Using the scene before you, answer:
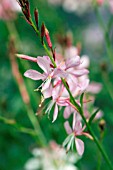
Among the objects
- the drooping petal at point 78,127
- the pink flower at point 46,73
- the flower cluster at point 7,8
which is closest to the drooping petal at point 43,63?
the pink flower at point 46,73

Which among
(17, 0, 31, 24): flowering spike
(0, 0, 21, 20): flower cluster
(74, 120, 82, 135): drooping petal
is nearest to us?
(17, 0, 31, 24): flowering spike

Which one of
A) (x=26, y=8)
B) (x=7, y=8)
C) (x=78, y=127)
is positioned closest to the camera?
(x=26, y=8)

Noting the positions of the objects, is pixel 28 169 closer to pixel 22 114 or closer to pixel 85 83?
pixel 22 114

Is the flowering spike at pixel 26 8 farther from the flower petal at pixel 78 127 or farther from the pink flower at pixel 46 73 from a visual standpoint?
the flower petal at pixel 78 127

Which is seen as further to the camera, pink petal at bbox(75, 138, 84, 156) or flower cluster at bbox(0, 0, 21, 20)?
flower cluster at bbox(0, 0, 21, 20)

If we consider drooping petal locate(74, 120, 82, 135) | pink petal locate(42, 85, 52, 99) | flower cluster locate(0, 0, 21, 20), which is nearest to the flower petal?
drooping petal locate(74, 120, 82, 135)

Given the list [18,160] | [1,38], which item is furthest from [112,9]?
[1,38]

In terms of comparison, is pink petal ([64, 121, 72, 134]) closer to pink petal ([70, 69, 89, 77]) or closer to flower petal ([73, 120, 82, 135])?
flower petal ([73, 120, 82, 135])

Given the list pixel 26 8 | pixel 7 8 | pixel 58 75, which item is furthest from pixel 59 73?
pixel 7 8

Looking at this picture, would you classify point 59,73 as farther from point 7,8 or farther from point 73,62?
point 7,8

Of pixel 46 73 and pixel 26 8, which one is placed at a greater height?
pixel 26 8

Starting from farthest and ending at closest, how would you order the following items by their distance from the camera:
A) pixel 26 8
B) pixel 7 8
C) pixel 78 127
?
pixel 7 8
pixel 78 127
pixel 26 8
